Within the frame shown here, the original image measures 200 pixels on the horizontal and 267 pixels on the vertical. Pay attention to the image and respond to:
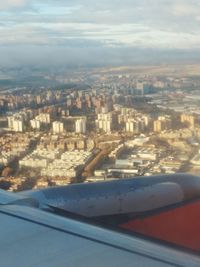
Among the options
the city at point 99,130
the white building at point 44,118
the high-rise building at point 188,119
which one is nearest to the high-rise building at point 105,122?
the city at point 99,130

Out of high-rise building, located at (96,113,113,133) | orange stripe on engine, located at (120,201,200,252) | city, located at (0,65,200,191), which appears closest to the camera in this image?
orange stripe on engine, located at (120,201,200,252)

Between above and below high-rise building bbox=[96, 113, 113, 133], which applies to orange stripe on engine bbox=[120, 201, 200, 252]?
below

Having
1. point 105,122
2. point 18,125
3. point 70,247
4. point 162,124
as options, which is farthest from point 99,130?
point 70,247

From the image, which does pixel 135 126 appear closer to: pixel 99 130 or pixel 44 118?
pixel 99 130

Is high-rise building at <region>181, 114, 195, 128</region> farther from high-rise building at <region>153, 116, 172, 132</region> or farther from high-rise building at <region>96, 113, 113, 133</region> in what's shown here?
high-rise building at <region>96, 113, 113, 133</region>

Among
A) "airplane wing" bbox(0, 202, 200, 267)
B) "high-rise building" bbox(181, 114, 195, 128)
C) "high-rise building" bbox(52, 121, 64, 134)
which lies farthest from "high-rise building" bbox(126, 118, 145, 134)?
"airplane wing" bbox(0, 202, 200, 267)
